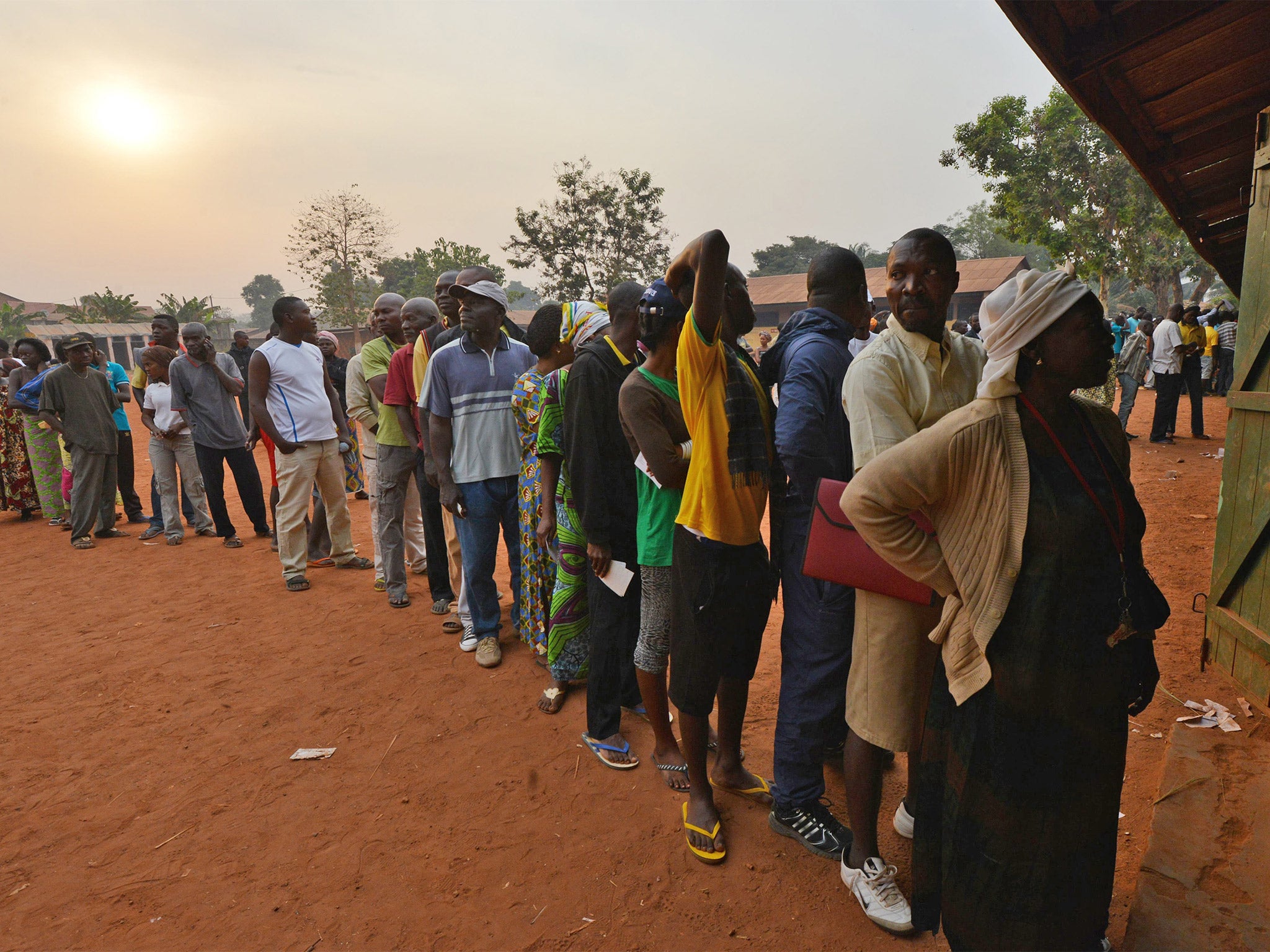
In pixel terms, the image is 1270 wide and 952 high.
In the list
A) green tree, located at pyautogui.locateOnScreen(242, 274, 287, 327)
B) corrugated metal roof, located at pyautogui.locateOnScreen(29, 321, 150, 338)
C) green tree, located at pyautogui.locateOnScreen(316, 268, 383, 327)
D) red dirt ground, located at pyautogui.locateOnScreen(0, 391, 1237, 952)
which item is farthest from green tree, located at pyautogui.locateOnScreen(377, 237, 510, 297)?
green tree, located at pyautogui.locateOnScreen(242, 274, 287, 327)

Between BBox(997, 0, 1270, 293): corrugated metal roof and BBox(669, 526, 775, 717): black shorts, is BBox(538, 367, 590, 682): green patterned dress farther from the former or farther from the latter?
BBox(997, 0, 1270, 293): corrugated metal roof

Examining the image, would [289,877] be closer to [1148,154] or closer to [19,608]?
[19,608]

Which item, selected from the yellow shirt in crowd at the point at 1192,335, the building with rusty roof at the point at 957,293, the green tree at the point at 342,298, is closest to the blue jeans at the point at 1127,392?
the yellow shirt in crowd at the point at 1192,335

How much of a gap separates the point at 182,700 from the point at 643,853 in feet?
10.1

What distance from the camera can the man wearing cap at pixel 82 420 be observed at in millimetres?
7941

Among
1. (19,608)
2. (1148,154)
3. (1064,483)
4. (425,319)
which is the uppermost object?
(1148,154)

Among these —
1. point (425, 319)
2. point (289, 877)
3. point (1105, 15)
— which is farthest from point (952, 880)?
point (425, 319)

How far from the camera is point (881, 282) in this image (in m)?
30.8

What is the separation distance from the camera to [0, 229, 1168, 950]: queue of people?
65.2 inches

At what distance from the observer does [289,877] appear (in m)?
2.69

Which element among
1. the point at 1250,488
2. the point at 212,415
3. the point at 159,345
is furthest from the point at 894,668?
the point at 159,345

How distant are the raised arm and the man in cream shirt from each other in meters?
0.44

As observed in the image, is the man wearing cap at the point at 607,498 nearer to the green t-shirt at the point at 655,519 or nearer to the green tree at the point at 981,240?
the green t-shirt at the point at 655,519

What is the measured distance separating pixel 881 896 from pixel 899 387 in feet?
5.20
